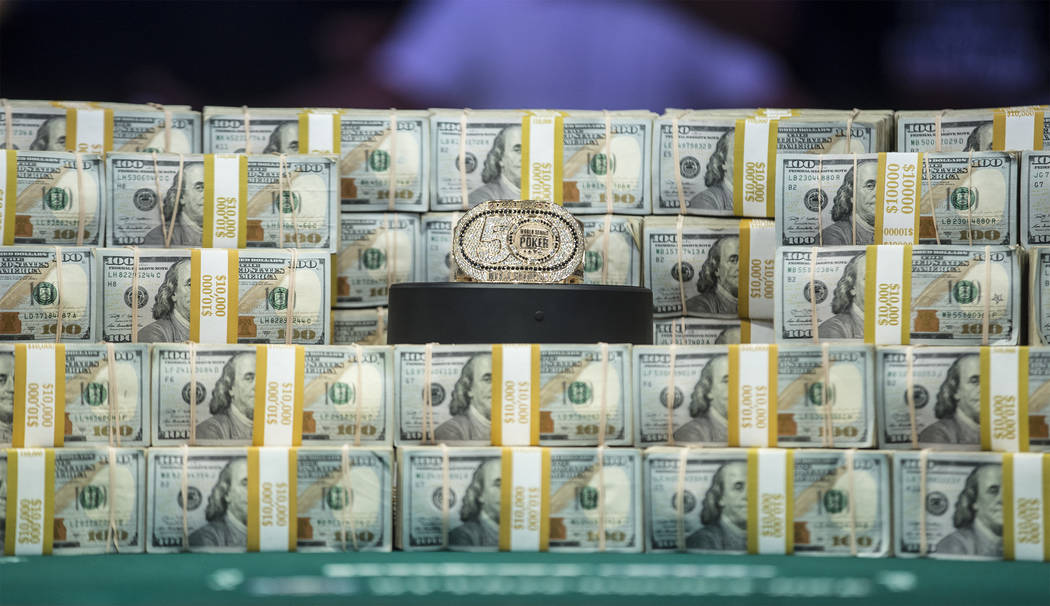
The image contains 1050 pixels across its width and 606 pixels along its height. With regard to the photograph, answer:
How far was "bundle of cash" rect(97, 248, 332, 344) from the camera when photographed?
340 centimetres

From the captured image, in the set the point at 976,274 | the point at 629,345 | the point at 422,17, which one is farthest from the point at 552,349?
the point at 422,17

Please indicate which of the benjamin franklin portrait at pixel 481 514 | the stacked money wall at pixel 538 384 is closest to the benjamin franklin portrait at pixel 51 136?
the stacked money wall at pixel 538 384

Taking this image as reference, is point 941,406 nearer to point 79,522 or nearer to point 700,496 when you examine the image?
point 700,496

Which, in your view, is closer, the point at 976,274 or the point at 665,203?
the point at 976,274

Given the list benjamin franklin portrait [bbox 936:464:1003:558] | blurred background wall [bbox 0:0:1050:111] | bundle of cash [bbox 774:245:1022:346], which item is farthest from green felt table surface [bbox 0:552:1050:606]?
blurred background wall [bbox 0:0:1050:111]

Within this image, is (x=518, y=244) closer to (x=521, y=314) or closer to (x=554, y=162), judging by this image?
(x=521, y=314)

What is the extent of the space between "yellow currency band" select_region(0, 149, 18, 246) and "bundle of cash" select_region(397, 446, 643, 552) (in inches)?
54.1

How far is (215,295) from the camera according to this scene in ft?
11.2

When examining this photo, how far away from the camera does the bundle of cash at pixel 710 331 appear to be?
380 centimetres

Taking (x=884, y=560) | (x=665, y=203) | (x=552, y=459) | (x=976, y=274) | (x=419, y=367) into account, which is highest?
(x=665, y=203)

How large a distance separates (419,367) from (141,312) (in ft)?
2.89

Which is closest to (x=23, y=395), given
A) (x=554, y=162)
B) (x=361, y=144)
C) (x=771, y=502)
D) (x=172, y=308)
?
(x=172, y=308)

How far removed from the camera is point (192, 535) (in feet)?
9.77

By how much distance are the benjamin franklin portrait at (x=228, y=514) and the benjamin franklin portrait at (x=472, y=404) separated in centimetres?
49
